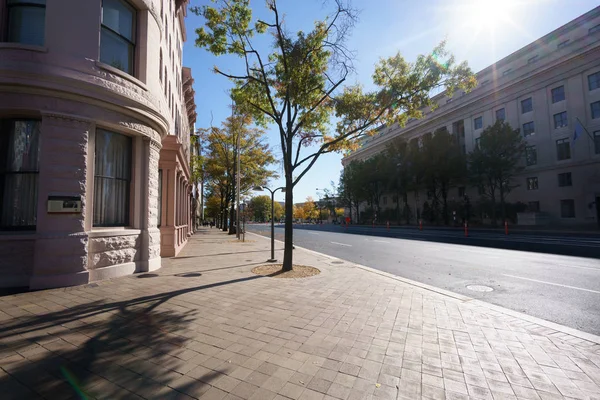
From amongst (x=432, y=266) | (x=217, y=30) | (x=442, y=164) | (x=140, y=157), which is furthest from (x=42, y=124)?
(x=442, y=164)

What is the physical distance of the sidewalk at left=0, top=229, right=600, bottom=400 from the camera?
2.96 m

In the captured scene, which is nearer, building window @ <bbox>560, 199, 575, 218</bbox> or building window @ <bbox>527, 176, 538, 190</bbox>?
building window @ <bbox>560, 199, 575, 218</bbox>

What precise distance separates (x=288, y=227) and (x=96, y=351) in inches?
253

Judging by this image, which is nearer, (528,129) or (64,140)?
(64,140)

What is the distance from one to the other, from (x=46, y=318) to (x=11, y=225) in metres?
3.44

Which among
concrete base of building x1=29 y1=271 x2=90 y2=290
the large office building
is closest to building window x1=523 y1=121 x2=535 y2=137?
the large office building

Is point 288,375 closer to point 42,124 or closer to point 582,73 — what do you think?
point 42,124

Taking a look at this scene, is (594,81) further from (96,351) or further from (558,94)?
(96,351)

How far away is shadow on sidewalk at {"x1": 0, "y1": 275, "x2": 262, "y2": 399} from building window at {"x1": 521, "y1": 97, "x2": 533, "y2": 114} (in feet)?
153

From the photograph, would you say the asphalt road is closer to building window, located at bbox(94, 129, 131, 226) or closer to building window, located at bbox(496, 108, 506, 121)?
building window, located at bbox(94, 129, 131, 226)

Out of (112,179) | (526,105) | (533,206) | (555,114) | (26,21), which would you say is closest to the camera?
(26,21)

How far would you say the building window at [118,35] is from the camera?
25.7ft

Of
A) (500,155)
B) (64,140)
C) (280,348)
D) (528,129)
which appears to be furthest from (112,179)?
(528,129)

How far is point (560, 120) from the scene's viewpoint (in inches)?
1359
